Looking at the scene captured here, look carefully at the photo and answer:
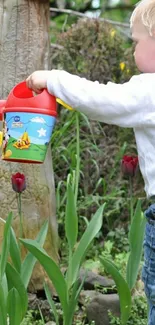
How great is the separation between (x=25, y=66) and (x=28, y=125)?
49.1 inches

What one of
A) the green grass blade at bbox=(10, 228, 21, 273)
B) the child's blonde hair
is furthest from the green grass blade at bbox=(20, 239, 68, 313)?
the child's blonde hair

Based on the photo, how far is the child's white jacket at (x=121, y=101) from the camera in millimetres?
2242

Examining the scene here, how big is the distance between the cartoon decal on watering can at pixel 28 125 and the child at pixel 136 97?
3.3 inches

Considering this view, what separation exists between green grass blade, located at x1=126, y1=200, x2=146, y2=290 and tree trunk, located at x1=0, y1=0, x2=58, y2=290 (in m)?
0.72

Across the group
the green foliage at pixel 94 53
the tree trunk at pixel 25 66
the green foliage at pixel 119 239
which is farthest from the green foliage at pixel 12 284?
the green foliage at pixel 94 53

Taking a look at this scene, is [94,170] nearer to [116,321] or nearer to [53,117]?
[116,321]

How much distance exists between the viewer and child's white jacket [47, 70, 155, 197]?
7.36 feet

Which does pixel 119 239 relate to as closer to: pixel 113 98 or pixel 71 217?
pixel 71 217

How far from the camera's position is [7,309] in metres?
2.82

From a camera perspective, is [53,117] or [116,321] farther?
[116,321]

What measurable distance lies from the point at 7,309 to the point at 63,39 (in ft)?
8.79

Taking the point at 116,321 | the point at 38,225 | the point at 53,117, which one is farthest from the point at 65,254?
the point at 53,117

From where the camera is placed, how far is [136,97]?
224 cm

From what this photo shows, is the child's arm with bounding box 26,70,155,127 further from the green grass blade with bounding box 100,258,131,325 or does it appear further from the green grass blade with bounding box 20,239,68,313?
the green grass blade with bounding box 100,258,131,325
